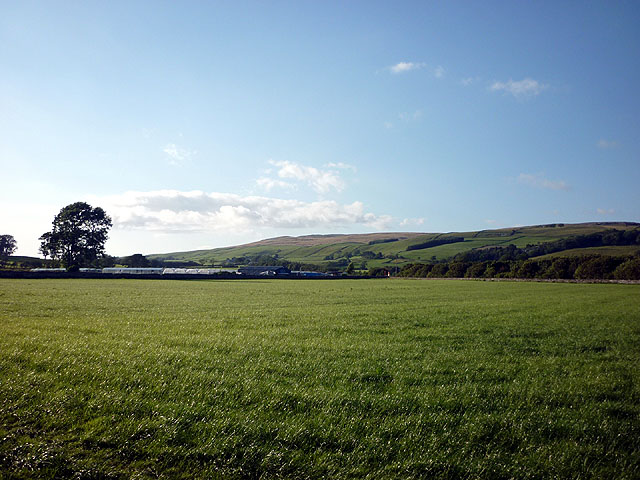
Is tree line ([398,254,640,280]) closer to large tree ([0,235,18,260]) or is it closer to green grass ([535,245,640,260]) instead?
green grass ([535,245,640,260])

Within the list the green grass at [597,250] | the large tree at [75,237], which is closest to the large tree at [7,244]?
the large tree at [75,237]

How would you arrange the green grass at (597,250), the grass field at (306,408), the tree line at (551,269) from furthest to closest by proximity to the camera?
the green grass at (597,250) < the tree line at (551,269) < the grass field at (306,408)

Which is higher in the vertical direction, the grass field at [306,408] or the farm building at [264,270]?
the grass field at [306,408]

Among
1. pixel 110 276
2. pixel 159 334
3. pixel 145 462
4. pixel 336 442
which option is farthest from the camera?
pixel 110 276

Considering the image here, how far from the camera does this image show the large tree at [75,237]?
95.2 metres

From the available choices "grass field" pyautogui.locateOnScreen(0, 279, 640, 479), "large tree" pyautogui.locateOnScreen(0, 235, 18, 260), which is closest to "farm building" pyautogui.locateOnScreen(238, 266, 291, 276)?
"large tree" pyautogui.locateOnScreen(0, 235, 18, 260)

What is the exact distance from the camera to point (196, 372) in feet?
28.2

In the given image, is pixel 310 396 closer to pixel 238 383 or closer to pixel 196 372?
pixel 238 383

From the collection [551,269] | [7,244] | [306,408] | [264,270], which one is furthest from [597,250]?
[7,244]

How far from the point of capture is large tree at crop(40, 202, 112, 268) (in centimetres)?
9519

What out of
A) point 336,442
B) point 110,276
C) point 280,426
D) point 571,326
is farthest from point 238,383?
point 110,276

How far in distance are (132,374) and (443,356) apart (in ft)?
28.6

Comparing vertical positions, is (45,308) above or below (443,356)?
above

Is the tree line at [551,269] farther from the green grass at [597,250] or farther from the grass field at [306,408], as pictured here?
the grass field at [306,408]
